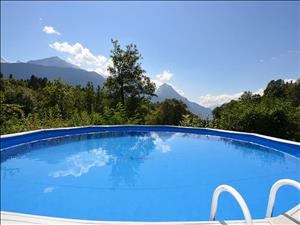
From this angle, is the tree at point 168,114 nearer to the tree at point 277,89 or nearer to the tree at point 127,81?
the tree at point 127,81

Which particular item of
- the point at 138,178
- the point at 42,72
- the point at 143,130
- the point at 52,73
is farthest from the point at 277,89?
the point at 52,73

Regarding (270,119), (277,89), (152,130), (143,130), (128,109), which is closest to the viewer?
(270,119)

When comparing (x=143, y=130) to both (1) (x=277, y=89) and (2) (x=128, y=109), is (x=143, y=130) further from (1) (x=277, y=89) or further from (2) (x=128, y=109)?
(1) (x=277, y=89)

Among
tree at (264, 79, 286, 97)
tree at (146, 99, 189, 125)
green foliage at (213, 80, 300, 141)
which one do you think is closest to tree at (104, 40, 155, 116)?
tree at (146, 99, 189, 125)

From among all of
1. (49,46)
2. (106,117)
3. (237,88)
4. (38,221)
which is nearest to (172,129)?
(106,117)

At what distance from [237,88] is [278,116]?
14.4 m

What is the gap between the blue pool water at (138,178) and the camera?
4.03 metres

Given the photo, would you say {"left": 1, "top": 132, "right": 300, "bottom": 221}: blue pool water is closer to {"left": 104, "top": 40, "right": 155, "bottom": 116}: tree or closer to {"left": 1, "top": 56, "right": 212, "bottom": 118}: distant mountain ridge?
{"left": 104, "top": 40, "right": 155, "bottom": 116}: tree

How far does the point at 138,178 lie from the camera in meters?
5.65

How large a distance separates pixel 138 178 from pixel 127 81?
13.6 metres

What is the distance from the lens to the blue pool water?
4027 mm

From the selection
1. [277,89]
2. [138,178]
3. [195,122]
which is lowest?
[138,178]

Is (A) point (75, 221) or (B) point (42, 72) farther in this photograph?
(B) point (42, 72)

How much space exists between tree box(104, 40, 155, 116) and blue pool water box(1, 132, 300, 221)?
9254mm
